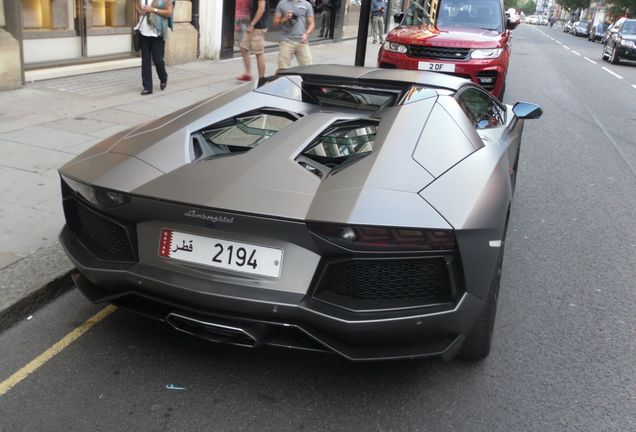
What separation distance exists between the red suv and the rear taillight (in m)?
7.74

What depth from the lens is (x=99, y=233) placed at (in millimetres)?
2928

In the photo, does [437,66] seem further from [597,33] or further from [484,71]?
[597,33]

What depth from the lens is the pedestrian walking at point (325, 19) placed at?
21.6m

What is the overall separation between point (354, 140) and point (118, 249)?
1226mm

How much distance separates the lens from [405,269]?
2494 mm

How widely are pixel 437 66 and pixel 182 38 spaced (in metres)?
5.56

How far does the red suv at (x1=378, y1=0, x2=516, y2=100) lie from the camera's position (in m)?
9.64

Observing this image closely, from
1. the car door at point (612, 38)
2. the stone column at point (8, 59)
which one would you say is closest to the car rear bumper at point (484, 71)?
the stone column at point (8, 59)

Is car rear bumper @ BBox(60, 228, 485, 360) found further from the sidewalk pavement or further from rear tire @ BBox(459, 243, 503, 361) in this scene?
the sidewalk pavement

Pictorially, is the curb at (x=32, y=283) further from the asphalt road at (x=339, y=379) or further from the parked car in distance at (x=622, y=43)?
the parked car in distance at (x=622, y=43)

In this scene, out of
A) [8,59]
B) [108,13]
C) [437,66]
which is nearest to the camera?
[8,59]

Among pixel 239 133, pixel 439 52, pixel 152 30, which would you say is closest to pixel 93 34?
pixel 152 30

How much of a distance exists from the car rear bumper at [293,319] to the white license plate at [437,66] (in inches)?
301

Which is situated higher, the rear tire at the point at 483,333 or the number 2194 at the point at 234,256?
the number 2194 at the point at 234,256
